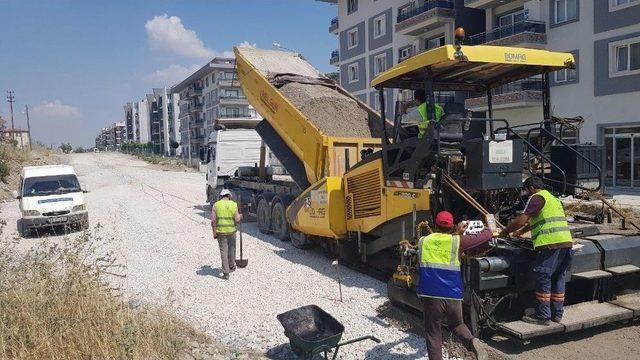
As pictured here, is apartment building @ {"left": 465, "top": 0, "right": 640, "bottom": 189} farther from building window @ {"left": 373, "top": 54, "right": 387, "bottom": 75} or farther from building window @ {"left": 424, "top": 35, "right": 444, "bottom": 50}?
building window @ {"left": 373, "top": 54, "right": 387, "bottom": 75}

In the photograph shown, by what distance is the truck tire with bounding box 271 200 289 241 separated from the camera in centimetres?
1113

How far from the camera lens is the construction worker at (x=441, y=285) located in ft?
14.6

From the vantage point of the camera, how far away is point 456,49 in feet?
18.2

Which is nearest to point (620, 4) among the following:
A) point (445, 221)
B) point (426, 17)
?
point (426, 17)

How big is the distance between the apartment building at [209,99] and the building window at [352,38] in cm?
2168

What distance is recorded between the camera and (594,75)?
20.5 m

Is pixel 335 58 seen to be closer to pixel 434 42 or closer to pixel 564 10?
pixel 434 42

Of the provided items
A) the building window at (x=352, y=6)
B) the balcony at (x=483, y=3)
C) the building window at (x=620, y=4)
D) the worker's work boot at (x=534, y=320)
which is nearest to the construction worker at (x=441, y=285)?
the worker's work boot at (x=534, y=320)

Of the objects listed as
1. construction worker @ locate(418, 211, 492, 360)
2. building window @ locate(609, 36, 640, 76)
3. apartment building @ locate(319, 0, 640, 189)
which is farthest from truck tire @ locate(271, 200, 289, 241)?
building window @ locate(609, 36, 640, 76)

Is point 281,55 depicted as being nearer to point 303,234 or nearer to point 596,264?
point 303,234

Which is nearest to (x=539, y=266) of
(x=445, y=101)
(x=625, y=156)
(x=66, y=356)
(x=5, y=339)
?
(x=445, y=101)

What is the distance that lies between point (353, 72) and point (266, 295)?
32.0m

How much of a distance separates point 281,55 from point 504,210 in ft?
28.0

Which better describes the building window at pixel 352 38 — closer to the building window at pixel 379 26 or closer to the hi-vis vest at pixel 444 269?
the building window at pixel 379 26
